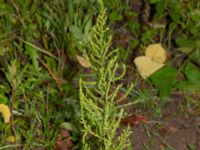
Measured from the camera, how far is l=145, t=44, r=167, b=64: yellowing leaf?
2.57m

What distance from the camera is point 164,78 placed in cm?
245

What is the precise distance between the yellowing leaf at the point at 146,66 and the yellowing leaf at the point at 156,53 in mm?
56

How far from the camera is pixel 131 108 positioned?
2.38m

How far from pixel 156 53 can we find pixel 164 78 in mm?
184

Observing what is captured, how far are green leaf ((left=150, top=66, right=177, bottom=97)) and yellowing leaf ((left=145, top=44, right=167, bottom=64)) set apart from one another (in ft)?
0.35

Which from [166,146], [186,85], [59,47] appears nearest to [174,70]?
[186,85]

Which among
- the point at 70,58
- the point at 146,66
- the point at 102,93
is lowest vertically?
the point at 102,93

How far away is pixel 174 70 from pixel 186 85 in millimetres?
95

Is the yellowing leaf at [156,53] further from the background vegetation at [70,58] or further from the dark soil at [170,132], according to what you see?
the dark soil at [170,132]

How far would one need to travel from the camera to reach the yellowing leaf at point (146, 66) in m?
2.47

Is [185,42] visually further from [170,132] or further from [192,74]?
[170,132]

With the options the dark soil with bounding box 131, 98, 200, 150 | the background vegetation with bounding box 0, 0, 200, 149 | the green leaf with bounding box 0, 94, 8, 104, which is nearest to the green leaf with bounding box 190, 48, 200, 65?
the background vegetation with bounding box 0, 0, 200, 149

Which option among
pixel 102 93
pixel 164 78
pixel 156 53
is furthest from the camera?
pixel 156 53

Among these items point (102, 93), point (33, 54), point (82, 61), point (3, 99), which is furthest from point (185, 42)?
point (102, 93)
